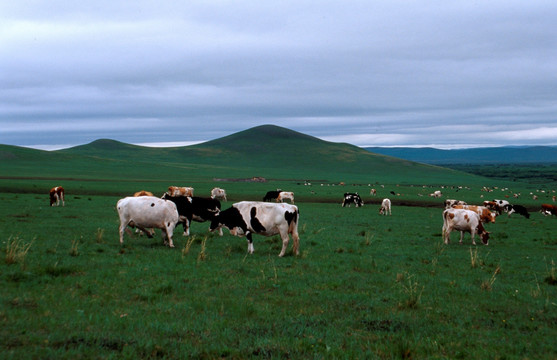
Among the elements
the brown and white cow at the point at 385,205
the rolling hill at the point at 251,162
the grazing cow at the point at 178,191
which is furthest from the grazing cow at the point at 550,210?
the rolling hill at the point at 251,162

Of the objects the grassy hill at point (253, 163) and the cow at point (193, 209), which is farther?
the grassy hill at point (253, 163)

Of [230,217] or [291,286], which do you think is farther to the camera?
[230,217]

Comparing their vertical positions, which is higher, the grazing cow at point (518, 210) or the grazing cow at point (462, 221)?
the grazing cow at point (462, 221)

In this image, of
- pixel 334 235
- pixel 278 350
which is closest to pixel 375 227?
pixel 334 235

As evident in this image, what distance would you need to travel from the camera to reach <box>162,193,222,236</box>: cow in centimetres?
1983

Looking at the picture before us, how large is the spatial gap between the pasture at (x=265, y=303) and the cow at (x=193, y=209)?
2.84 m

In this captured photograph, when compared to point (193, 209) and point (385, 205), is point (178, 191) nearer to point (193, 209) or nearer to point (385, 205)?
point (385, 205)

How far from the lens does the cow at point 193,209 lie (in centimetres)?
1983

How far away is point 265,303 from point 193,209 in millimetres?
11923

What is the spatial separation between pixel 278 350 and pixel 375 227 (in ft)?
73.7

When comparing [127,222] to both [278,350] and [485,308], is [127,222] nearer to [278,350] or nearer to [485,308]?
[278,350]

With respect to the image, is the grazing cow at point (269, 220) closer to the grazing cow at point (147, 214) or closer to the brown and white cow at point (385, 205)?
the grazing cow at point (147, 214)

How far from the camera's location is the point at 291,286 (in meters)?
10.8

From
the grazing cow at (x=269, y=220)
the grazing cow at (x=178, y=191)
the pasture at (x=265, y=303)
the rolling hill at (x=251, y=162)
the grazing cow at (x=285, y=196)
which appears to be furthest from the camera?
the rolling hill at (x=251, y=162)
